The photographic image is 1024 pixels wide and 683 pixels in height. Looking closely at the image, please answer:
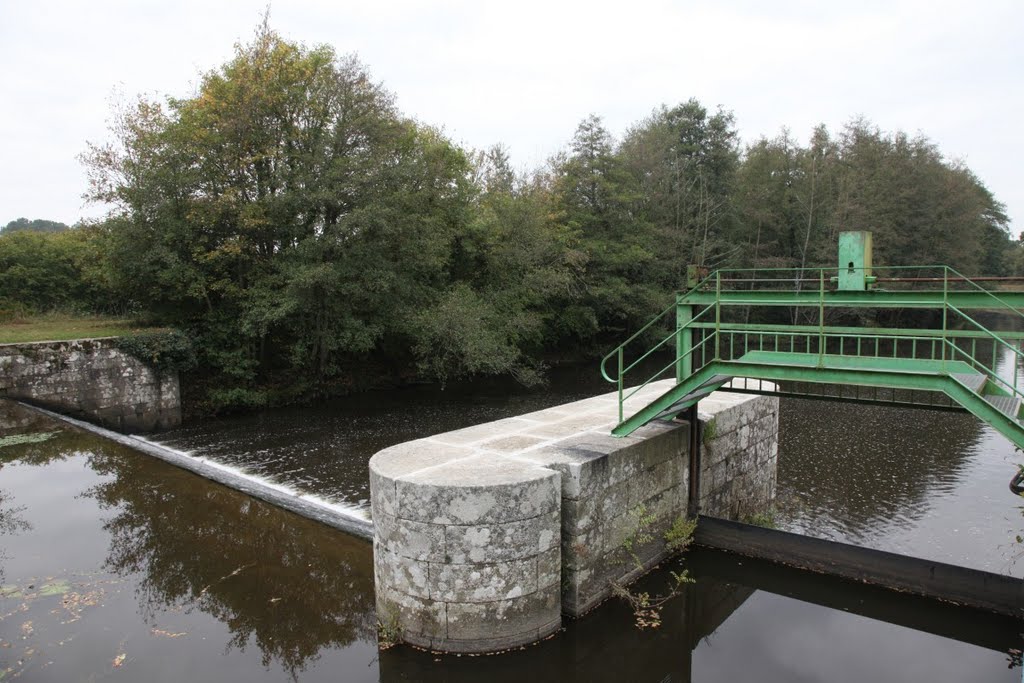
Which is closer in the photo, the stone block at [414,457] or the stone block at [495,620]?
the stone block at [495,620]

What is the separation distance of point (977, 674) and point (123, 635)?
7865 millimetres

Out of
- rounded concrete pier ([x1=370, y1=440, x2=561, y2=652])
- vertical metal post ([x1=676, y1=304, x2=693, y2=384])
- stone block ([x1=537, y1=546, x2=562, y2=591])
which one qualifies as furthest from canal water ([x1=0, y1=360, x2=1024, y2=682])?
vertical metal post ([x1=676, y1=304, x2=693, y2=384])

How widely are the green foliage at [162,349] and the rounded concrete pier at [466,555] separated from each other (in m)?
12.9

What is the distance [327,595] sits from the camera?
22.3 ft

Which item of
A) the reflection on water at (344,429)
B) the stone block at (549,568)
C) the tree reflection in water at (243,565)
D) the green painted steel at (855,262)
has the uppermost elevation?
the green painted steel at (855,262)

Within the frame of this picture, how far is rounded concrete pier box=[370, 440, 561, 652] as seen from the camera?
5562mm

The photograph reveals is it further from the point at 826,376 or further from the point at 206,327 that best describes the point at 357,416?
the point at 826,376

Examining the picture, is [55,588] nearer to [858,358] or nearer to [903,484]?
[858,358]

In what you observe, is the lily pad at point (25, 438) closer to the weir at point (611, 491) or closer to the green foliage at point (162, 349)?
the green foliage at point (162, 349)

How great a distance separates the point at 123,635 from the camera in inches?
235

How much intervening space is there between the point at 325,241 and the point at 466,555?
1344cm

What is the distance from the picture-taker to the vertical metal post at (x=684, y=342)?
24.7 ft

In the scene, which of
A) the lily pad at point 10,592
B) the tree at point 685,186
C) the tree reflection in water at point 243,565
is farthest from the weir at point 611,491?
the tree at point 685,186

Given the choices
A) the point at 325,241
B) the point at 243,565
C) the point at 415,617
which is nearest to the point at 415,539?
the point at 415,617
